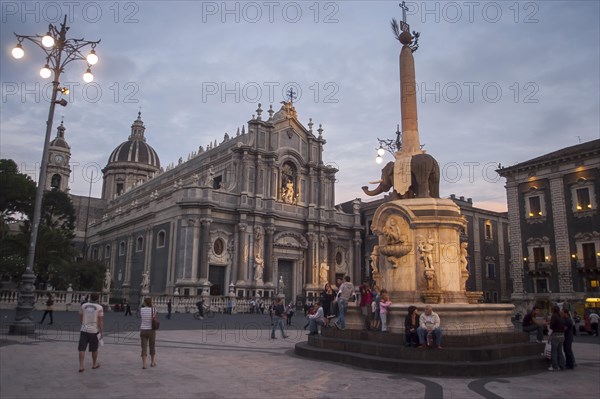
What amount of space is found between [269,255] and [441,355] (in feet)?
107

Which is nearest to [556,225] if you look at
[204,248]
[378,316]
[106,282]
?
[204,248]

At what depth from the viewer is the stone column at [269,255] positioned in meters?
41.1

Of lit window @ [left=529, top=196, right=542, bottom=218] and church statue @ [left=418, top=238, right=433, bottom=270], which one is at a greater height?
lit window @ [left=529, top=196, right=542, bottom=218]

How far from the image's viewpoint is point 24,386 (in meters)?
7.39

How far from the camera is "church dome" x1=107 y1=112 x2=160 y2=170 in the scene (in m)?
80.8

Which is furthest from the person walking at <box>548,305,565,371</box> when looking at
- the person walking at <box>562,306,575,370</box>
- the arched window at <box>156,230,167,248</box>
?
the arched window at <box>156,230,167,248</box>

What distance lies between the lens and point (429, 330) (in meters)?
10.2

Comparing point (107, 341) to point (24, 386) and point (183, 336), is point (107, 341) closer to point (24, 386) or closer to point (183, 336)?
point (183, 336)

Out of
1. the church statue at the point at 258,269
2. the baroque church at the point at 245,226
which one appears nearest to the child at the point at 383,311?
the baroque church at the point at 245,226

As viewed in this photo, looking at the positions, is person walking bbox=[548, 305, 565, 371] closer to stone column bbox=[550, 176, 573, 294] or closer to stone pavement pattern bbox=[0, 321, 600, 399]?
stone pavement pattern bbox=[0, 321, 600, 399]

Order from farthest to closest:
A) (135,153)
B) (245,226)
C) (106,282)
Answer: (135,153) < (106,282) < (245,226)

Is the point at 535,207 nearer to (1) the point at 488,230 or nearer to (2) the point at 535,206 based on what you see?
(2) the point at 535,206

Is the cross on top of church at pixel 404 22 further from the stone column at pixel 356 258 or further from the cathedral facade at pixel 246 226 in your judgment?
the stone column at pixel 356 258

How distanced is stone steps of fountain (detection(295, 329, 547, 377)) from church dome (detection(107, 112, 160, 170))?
74.5m
